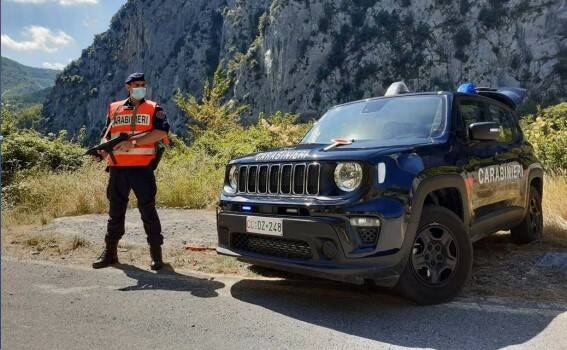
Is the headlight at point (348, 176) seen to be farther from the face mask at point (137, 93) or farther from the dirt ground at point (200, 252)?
the face mask at point (137, 93)

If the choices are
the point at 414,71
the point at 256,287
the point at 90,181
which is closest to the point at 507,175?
the point at 256,287

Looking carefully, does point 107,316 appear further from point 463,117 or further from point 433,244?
point 463,117

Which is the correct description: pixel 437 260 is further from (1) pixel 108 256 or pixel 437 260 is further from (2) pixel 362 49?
(2) pixel 362 49

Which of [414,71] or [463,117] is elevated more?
[414,71]

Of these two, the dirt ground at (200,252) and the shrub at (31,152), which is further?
the shrub at (31,152)

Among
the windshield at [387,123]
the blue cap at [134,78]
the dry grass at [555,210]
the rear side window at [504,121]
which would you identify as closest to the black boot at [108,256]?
the blue cap at [134,78]

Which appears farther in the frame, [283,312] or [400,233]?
[283,312]

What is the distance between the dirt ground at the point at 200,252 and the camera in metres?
4.15

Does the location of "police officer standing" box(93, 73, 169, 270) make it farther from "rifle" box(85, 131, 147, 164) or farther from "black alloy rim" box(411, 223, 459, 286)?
"black alloy rim" box(411, 223, 459, 286)

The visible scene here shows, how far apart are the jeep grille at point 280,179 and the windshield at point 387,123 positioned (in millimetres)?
554

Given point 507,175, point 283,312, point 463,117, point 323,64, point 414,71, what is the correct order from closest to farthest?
point 283,312, point 463,117, point 507,175, point 414,71, point 323,64

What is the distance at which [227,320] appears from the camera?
3.34 meters

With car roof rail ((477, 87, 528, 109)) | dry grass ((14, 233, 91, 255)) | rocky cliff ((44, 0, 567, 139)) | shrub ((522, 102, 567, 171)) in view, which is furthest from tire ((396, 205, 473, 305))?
rocky cliff ((44, 0, 567, 139))

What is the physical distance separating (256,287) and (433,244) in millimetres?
1529
